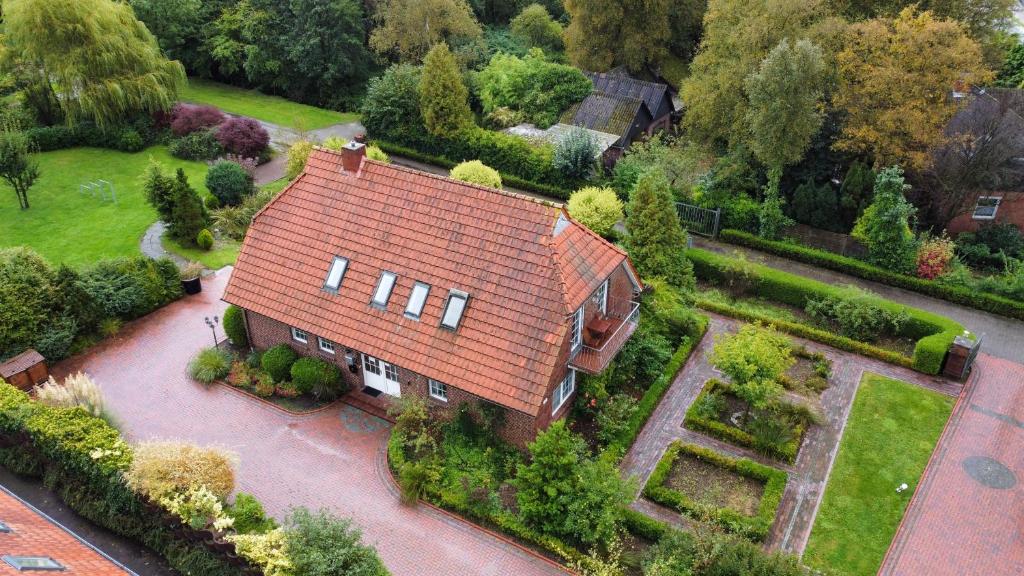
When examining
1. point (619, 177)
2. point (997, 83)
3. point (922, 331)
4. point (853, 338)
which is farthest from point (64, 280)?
point (997, 83)

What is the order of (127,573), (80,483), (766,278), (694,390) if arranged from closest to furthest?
(127,573) → (80,483) → (694,390) → (766,278)

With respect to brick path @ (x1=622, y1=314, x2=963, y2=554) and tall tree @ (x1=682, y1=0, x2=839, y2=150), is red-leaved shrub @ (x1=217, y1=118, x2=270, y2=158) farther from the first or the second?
brick path @ (x1=622, y1=314, x2=963, y2=554)

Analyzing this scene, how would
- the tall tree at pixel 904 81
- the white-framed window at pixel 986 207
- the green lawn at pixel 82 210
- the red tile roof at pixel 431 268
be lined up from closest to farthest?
the red tile roof at pixel 431 268 < the tall tree at pixel 904 81 < the white-framed window at pixel 986 207 < the green lawn at pixel 82 210

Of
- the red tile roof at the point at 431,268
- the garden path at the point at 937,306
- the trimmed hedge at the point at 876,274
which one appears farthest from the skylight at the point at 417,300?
the trimmed hedge at the point at 876,274

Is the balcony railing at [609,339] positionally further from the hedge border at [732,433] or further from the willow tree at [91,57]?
the willow tree at [91,57]

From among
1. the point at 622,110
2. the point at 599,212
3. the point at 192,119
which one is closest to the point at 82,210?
the point at 192,119

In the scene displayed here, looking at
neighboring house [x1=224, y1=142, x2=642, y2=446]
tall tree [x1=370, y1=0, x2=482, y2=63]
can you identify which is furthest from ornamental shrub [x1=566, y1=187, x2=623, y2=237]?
tall tree [x1=370, y1=0, x2=482, y2=63]

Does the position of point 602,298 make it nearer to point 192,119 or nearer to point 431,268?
point 431,268

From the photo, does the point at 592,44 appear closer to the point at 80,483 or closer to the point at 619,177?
the point at 619,177

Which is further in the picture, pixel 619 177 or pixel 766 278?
pixel 619 177
